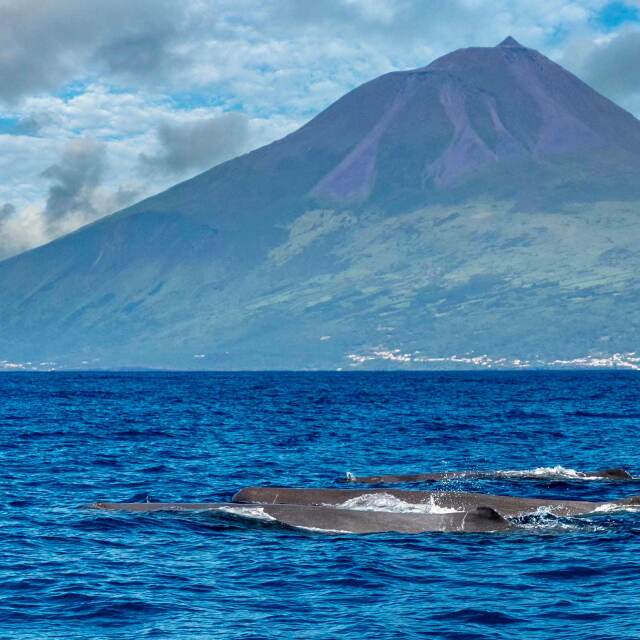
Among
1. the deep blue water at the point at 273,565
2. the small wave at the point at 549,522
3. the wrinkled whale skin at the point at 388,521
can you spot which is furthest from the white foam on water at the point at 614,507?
the wrinkled whale skin at the point at 388,521

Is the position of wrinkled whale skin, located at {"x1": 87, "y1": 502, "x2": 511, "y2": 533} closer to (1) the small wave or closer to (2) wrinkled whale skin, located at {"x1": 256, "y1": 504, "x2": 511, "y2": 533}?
(2) wrinkled whale skin, located at {"x1": 256, "y1": 504, "x2": 511, "y2": 533}

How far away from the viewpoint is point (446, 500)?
34.5 m

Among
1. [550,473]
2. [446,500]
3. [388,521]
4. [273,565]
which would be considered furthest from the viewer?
[550,473]

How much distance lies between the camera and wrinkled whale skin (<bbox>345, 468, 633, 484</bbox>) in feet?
140

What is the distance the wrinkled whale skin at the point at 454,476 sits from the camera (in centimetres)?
4278

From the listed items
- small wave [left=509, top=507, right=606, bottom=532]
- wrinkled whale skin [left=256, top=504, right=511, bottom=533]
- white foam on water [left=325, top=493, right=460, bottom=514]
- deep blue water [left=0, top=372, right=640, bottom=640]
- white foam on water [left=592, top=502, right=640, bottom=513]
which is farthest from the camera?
white foam on water [left=592, top=502, right=640, bottom=513]

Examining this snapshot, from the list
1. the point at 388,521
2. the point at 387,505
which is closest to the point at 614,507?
the point at 387,505

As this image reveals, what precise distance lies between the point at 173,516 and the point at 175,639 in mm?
12511

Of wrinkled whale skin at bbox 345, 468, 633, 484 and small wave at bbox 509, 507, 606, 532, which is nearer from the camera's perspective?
small wave at bbox 509, 507, 606, 532

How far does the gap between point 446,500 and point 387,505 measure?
6.01 feet

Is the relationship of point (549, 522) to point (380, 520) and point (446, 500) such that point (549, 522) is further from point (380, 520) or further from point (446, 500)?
point (380, 520)

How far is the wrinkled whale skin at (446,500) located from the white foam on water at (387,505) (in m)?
0.23

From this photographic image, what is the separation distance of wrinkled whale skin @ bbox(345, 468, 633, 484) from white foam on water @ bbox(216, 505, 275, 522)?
10185mm

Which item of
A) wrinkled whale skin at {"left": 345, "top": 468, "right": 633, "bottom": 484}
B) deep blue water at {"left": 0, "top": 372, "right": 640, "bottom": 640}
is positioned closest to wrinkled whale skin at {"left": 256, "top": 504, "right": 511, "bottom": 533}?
deep blue water at {"left": 0, "top": 372, "right": 640, "bottom": 640}
